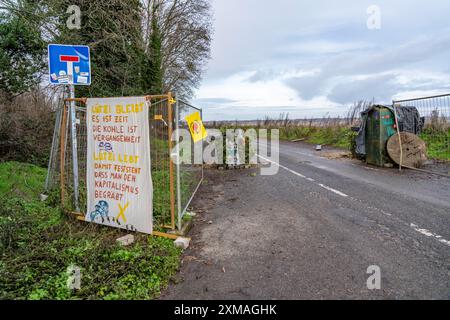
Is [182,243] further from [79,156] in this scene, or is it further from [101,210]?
[79,156]

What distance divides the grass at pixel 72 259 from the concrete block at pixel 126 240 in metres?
0.07

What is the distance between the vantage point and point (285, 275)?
10.4 feet

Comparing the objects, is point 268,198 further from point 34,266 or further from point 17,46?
point 17,46

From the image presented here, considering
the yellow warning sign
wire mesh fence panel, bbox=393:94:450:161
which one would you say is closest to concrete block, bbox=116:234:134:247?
the yellow warning sign

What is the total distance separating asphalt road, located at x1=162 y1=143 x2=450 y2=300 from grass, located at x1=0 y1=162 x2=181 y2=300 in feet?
1.07

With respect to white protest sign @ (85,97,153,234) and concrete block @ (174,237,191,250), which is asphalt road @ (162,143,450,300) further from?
white protest sign @ (85,97,153,234)

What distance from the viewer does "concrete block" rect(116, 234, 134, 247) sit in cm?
392

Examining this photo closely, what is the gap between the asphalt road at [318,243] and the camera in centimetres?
291

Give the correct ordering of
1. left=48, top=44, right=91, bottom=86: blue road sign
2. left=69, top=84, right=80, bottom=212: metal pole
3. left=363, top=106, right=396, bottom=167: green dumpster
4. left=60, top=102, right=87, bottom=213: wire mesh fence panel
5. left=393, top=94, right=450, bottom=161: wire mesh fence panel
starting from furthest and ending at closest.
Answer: left=363, top=106, right=396, bottom=167: green dumpster
left=393, top=94, right=450, bottom=161: wire mesh fence panel
left=60, top=102, right=87, bottom=213: wire mesh fence panel
left=69, top=84, right=80, bottom=212: metal pole
left=48, top=44, right=91, bottom=86: blue road sign

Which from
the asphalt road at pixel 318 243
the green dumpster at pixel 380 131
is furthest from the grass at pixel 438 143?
the asphalt road at pixel 318 243

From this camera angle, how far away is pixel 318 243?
3957mm

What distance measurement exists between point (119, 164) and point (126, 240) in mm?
1118

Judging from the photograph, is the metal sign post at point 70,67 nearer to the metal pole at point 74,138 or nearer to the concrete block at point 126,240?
the metal pole at point 74,138
